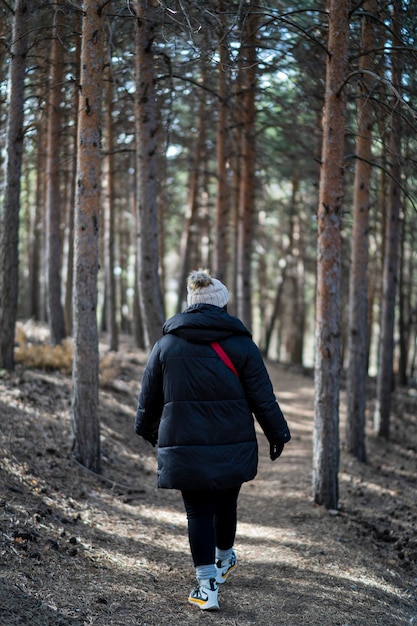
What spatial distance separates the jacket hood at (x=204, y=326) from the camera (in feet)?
14.5

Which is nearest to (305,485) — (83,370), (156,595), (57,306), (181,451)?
(83,370)

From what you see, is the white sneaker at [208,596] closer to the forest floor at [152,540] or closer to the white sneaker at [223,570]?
the forest floor at [152,540]

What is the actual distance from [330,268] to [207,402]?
373 centimetres

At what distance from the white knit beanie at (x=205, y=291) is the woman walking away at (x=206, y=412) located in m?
0.07

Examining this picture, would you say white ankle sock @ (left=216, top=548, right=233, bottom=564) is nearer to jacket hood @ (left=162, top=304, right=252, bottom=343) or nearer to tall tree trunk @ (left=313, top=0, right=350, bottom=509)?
jacket hood @ (left=162, top=304, right=252, bottom=343)

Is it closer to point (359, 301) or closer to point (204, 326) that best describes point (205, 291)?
point (204, 326)

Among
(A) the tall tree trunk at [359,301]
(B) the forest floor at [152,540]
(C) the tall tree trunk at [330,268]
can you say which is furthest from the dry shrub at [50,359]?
(C) the tall tree trunk at [330,268]

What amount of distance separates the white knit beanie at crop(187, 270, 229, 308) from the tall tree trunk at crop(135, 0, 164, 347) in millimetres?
5032

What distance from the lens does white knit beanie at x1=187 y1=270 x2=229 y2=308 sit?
4.65 meters

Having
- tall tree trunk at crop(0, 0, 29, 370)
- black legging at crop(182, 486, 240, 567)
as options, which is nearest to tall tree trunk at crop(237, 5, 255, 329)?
tall tree trunk at crop(0, 0, 29, 370)

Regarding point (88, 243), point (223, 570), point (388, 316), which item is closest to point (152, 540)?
point (223, 570)

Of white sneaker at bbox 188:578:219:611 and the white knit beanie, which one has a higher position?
the white knit beanie

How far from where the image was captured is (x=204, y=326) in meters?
4.41

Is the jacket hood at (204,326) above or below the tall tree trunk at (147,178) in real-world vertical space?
below
